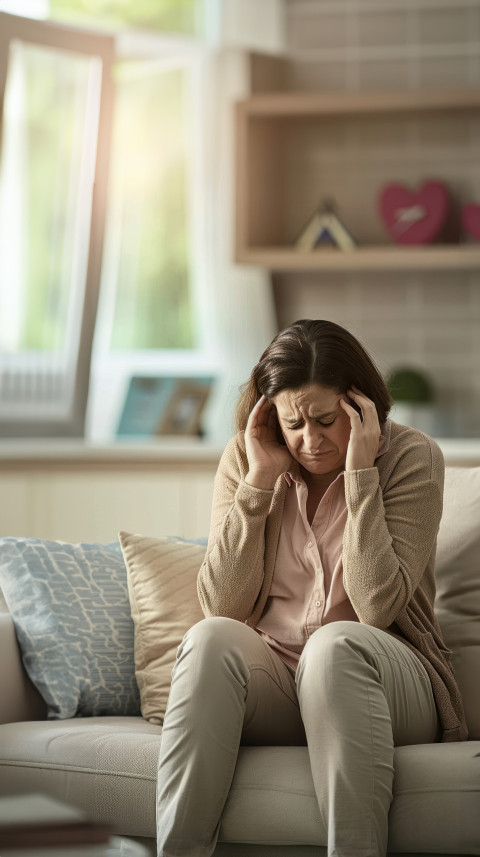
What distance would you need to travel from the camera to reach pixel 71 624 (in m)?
2.32

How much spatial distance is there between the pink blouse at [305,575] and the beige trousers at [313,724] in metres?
0.17

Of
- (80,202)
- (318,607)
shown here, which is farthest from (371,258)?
(318,607)

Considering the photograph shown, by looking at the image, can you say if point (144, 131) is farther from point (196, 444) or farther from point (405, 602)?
point (405, 602)

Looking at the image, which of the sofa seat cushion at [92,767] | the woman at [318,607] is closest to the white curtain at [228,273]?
the woman at [318,607]

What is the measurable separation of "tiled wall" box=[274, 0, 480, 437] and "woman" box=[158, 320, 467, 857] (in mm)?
2095

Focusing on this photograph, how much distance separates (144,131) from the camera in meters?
4.34

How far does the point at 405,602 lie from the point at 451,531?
375 millimetres

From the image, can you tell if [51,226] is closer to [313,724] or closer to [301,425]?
[301,425]

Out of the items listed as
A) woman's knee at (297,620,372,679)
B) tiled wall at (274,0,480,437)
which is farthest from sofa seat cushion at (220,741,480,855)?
tiled wall at (274,0,480,437)

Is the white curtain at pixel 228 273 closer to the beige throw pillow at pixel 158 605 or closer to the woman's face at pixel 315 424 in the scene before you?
the beige throw pillow at pixel 158 605

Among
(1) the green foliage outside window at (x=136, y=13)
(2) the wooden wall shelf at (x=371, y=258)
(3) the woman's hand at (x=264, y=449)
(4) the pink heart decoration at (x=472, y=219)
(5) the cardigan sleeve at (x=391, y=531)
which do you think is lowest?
(5) the cardigan sleeve at (x=391, y=531)

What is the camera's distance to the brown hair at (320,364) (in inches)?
83.7

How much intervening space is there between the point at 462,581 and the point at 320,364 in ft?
1.81

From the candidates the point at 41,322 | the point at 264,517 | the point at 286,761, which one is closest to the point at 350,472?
the point at 264,517
